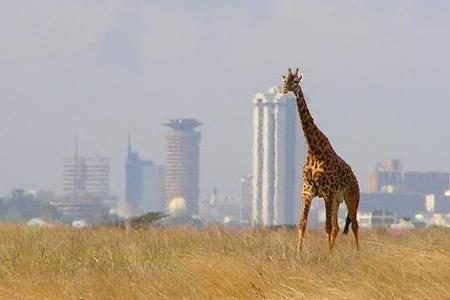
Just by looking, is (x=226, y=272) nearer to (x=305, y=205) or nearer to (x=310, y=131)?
(x=305, y=205)

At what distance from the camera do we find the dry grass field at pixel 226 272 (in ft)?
37.4

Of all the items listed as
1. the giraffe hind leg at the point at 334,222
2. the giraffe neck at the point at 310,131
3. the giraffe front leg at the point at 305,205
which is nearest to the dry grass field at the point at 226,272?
the giraffe hind leg at the point at 334,222

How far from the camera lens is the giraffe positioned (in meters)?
16.3

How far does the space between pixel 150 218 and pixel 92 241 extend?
13.1 meters

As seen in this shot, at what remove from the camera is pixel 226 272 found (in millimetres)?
11789

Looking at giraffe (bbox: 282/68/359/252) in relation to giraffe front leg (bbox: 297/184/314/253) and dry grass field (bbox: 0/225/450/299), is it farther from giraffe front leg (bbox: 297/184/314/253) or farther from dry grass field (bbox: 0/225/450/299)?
dry grass field (bbox: 0/225/450/299)

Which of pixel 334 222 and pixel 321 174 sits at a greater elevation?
pixel 321 174

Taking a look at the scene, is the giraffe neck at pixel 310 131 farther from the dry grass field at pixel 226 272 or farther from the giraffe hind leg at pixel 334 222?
the dry grass field at pixel 226 272

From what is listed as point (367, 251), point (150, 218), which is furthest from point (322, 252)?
point (150, 218)

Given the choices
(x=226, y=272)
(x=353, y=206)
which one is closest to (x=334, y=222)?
(x=353, y=206)

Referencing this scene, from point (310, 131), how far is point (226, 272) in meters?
5.23

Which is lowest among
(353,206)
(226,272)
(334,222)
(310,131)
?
(226,272)

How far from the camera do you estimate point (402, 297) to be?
36.6 feet

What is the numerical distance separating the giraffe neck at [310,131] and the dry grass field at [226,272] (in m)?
1.25
